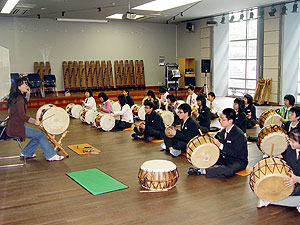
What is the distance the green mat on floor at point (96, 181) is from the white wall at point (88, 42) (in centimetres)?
1012

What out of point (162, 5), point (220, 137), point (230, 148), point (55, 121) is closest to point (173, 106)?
point (55, 121)

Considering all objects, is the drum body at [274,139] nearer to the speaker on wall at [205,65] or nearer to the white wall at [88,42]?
the speaker on wall at [205,65]

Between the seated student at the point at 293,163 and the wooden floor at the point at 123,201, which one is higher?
the seated student at the point at 293,163

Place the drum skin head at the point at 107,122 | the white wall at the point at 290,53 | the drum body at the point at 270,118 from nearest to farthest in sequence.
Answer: the drum body at the point at 270,118
the drum skin head at the point at 107,122
the white wall at the point at 290,53

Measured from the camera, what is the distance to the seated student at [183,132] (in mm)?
5691

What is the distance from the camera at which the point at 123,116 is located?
872 cm

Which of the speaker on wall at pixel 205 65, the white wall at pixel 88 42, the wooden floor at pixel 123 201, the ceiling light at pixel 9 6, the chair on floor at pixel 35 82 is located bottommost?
the wooden floor at pixel 123 201

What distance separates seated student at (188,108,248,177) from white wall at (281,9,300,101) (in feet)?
29.2

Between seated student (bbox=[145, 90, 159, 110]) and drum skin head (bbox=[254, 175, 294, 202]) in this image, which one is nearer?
drum skin head (bbox=[254, 175, 294, 202])

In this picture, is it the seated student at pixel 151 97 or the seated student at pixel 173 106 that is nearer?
the seated student at pixel 173 106

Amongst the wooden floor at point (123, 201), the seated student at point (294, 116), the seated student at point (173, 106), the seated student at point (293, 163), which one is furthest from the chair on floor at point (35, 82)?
the seated student at point (293, 163)

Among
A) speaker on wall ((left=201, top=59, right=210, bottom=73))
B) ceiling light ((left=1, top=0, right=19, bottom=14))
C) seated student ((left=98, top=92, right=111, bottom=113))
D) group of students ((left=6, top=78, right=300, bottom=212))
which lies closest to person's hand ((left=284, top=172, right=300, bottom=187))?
group of students ((left=6, top=78, right=300, bottom=212))

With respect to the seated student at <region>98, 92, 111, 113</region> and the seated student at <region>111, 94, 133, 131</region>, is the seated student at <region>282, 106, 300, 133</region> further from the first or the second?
the seated student at <region>98, 92, 111, 113</region>

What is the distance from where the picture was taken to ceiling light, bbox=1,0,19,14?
36.1 feet
